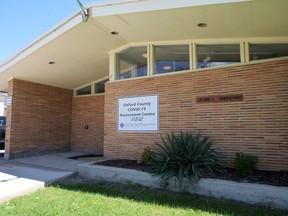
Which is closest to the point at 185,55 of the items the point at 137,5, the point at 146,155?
the point at 137,5

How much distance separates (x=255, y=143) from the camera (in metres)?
6.92

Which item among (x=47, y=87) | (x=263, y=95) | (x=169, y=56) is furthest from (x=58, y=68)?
(x=263, y=95)

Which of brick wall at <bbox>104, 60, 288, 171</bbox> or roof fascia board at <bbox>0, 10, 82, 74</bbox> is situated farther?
roof fascia board at <bbox>0, 10, 82, 74</bbox>

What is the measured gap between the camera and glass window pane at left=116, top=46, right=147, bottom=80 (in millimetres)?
9281

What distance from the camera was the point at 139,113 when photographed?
8930 millimetres

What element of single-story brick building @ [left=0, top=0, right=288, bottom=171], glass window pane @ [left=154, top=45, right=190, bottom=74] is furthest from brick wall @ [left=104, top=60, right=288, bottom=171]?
glass window pane @ [left=154, top=45, right=190, bottom=74]

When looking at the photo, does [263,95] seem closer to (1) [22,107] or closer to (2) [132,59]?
(2) [132,59]

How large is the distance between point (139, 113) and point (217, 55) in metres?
3.01

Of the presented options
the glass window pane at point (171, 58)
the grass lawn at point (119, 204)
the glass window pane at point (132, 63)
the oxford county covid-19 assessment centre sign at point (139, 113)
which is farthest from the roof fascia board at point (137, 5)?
the grass lawn at point (119, 204)

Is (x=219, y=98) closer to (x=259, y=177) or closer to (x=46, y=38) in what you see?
(x=259, y=177)

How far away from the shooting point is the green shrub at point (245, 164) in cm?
633

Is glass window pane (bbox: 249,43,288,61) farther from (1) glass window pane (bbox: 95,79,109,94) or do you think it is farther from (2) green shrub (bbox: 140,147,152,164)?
(1) glass window pane (bbox: 95,79,109,94)

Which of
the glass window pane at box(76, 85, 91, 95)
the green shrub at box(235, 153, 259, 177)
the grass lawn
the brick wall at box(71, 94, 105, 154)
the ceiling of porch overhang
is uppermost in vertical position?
the ceiling of porch overhang

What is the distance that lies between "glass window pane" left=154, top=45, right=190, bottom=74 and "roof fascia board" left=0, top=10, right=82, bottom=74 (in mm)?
2773
